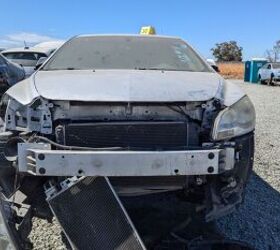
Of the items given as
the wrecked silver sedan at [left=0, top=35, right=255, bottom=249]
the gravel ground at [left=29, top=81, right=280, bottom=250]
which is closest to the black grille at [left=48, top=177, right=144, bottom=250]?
the wrecked silver sedan at [left=0, top=35, right=255, bottom=249]

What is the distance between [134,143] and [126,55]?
5.64ft

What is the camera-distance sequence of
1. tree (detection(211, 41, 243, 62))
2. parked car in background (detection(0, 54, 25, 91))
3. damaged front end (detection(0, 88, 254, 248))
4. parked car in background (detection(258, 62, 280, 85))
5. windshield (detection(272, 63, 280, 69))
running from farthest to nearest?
tree (detection(211, 41, 243, 62)), windshield (detection(272, 63, 280, 69)), parked car in background (detection(258, 62, 280, 85)), parked car in background (detection(0, 54, 25, 91)), damaged front end (detection(0, 88, 254, 248))

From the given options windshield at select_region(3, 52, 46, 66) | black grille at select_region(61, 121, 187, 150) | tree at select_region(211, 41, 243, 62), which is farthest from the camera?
tree at select_region(211, 41, 243, 62)

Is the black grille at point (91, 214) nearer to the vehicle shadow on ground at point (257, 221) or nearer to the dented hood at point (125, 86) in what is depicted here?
the dented hood at point (125, 86)

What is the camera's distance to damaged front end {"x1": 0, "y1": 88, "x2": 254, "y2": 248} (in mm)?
3201

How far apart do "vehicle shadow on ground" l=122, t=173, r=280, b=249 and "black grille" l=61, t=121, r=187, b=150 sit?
86cm

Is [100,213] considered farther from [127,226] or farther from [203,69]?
[203,69]

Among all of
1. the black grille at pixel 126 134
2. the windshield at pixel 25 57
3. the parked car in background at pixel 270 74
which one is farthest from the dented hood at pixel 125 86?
the parked car in background at pixel 270 74

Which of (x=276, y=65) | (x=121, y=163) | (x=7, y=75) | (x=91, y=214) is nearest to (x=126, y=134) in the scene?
(x=121, y=163)

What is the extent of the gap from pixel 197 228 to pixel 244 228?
419mm

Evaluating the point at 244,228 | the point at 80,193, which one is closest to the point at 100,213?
the point at 80,193

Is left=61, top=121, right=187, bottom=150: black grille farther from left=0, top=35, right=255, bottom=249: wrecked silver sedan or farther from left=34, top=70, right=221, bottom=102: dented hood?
left=34, top=70, right=221, bottom=102: dented hood

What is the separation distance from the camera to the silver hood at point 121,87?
3381 millimetres

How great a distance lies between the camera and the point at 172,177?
3.38m
